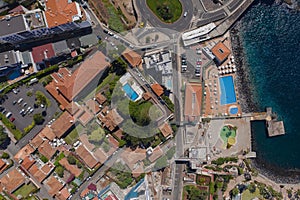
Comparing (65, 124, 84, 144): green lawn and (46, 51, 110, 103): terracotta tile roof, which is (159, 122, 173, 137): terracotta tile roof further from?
(46, 51, 110, 103): terracotta tile roof

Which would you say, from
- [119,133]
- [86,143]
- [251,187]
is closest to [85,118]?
[86,143]

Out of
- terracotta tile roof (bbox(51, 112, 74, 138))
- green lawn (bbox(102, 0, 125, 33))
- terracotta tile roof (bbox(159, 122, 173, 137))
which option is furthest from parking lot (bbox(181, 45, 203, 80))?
terracotta tile roof (bbox(51, 112, 74, 138))

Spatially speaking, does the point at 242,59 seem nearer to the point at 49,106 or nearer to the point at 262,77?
the point at 262,77

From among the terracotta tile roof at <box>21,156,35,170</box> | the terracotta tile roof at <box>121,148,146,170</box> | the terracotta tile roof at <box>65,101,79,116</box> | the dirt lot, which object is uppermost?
the dirt lot

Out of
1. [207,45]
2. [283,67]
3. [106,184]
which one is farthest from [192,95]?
[106,184]

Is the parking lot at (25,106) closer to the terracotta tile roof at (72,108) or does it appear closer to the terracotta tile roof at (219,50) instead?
the terracotta tile roof at (72,108)

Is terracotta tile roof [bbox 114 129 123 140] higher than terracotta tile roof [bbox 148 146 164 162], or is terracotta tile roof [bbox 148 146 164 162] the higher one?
terracotta tile roof [bbox 114 129 123 140]

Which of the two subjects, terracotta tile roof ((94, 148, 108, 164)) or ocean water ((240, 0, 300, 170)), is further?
ocean water ((240, 0, 300, 170))
